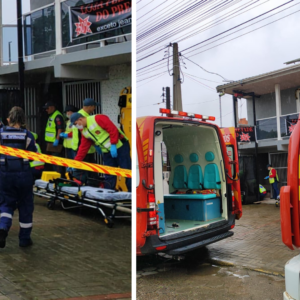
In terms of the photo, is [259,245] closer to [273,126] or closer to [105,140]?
[273,126]

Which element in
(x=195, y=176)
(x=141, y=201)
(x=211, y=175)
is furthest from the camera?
(x=195, y=176)

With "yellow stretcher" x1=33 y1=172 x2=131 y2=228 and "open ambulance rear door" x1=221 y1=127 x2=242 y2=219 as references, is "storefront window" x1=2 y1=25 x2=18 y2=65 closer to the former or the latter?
"yellow stretcher" x1=33 y1=172 x2=131 y2=228

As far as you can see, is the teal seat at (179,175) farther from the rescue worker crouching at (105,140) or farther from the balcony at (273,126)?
the rescue worker crouching at (105,140)

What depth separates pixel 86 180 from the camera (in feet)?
5.07

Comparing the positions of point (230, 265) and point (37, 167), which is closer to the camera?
point (37, 167)

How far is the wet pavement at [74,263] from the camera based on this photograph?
1624 mm

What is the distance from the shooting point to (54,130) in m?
1.57

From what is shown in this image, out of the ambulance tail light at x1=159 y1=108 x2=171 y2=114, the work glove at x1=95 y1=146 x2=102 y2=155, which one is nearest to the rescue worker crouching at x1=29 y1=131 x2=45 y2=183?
the work glove at x1=95 y1=146 x2=102 y2=155

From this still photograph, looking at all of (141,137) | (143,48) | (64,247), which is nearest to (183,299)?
(64,247)

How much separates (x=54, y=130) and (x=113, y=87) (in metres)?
0.33

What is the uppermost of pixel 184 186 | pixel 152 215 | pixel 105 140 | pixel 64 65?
pixel 64 65

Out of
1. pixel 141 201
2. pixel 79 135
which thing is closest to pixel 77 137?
pixel 79 135

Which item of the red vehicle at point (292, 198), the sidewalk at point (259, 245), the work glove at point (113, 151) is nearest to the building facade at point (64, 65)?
the work glove at point (113, 151)

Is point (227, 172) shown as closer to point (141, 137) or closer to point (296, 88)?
point (141, 137)
